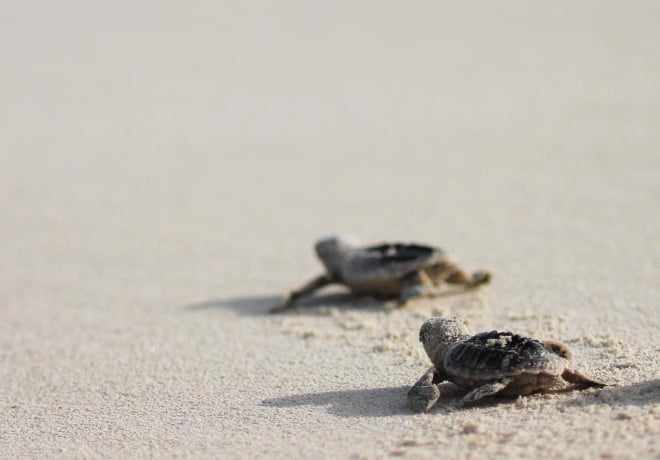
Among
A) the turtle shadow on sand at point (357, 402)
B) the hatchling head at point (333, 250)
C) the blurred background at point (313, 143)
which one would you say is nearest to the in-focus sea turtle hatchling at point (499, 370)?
the turtle shadow on sand at point (357, 402)

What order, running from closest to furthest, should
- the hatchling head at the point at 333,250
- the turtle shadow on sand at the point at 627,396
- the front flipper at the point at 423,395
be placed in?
the turtle shadow on sand at the point at 627,396 → the front flipper at the point at 423,395 → the hatchling head at the point at 333,250

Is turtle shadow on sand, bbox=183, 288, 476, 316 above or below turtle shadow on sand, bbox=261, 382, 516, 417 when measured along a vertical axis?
above

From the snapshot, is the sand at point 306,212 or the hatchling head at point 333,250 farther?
the hatchling head at point 333,250

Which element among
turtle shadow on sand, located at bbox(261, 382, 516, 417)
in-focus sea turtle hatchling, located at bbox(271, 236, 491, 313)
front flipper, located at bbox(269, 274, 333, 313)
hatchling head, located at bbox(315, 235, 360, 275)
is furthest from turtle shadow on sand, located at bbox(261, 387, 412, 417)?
hatchling head, located at bbox(315, 235, 360, 275)

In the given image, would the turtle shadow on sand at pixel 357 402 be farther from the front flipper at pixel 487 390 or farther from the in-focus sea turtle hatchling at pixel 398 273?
the in-focus sea turtle hatchling at pixel 398 273

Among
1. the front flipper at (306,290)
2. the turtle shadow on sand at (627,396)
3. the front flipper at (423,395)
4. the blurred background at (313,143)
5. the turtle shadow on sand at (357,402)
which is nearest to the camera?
the turtle shadow on sand at (627,396)

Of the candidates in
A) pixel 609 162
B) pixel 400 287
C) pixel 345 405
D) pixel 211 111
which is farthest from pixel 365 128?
pixel 345 405

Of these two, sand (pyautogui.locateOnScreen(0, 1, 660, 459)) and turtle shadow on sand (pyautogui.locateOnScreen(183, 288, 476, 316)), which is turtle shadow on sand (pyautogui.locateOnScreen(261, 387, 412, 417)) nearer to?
sand (pyautogui.locateOnScreen(0, 1, 660, 459))

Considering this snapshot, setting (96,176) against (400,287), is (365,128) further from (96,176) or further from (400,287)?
(400,287)
